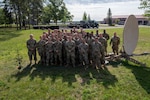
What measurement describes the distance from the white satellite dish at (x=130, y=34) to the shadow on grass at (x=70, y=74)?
2.41 m

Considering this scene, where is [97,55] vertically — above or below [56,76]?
above

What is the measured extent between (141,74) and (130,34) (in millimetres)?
3146

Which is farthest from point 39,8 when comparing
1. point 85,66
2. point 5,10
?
point 85,66

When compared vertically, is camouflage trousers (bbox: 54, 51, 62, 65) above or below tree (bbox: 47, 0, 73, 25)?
below

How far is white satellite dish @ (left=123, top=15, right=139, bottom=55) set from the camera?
1537cm

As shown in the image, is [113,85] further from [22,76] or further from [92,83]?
[22,76]

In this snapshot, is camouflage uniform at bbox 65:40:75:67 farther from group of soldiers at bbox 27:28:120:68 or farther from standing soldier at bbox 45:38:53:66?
standing soldier at bbox 45:38:53:66

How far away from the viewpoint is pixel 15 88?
454 inches

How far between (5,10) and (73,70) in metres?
62.3

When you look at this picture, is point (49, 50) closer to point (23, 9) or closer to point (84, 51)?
point (84, 51)

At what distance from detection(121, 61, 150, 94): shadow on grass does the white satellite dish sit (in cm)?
93

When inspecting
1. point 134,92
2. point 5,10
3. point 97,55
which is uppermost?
point 5,10

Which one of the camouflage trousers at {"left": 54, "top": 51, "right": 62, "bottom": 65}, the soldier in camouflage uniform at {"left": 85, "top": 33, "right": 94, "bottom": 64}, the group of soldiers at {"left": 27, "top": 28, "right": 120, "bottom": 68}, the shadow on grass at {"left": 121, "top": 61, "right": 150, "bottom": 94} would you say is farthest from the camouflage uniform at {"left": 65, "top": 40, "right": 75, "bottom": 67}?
the shadow on grass at {"left": 121, "top": 61, "right": 150, "bottom": 94}

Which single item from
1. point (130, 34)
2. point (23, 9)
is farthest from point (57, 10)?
point (130, 34)
